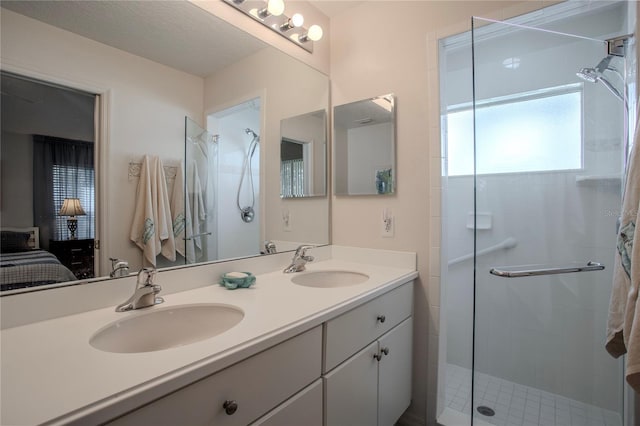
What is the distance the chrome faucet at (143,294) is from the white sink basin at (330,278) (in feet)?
2.27

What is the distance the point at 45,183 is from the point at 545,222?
7.65ft

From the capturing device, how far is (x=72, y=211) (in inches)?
36.4

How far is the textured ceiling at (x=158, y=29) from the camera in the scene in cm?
93

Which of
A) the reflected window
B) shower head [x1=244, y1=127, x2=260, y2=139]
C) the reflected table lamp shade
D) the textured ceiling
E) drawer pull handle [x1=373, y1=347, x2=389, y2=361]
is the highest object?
the textured ceiling

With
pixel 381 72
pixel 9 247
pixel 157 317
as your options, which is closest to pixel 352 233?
pixel 381 72

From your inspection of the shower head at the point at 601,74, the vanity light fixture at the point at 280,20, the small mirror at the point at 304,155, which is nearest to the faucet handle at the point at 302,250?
the small mirror at the point at 304,155

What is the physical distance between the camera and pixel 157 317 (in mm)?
956

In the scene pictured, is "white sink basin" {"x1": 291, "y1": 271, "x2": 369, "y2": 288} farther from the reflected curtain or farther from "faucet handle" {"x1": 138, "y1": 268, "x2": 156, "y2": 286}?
the reflected curtain

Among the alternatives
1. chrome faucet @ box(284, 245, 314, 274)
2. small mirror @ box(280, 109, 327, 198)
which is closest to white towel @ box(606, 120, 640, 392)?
chrome faucet @ box(284, 245, 314, 274)

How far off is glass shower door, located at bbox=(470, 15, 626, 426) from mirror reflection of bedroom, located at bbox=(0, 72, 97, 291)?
162cm

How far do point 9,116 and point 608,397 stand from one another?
268 cm

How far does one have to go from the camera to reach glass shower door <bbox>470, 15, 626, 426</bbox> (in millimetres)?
1528

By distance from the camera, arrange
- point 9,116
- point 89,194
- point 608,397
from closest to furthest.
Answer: point 9,116 → point 89,194 → point 608,397

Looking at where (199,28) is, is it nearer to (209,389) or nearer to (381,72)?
(381,72)
